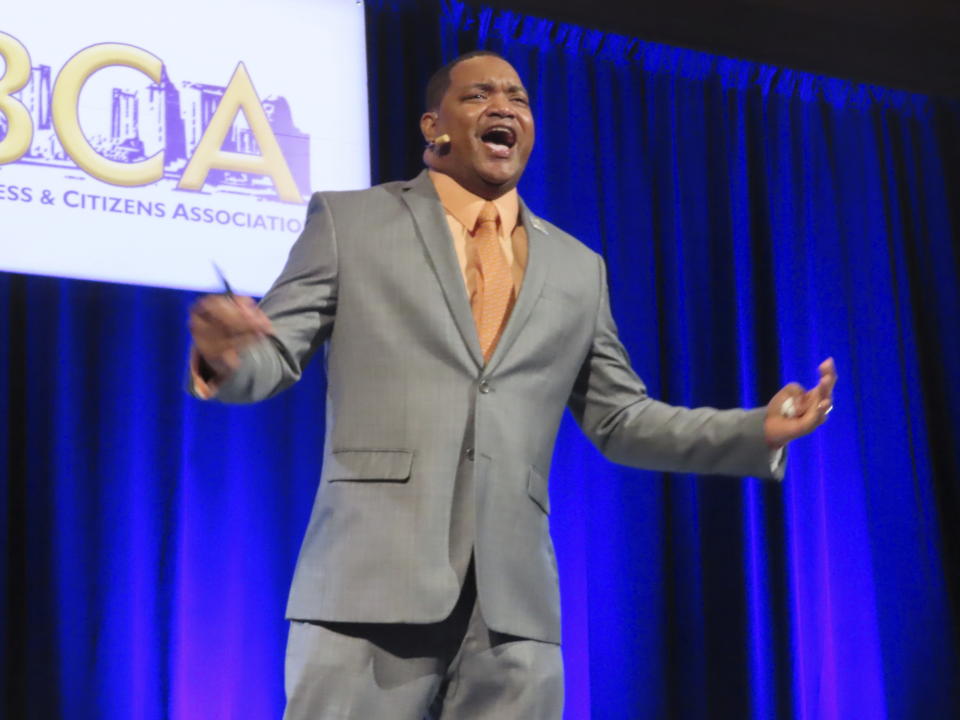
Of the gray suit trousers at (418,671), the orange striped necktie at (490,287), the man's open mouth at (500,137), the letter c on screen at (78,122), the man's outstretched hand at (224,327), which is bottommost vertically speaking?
the gray suit trousers at (418,671)

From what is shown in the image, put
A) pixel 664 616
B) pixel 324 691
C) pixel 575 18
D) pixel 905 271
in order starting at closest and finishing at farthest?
1. pixel 324 691
2. pixel 664 616
3. pixel 575 18
4. pixel 905 271

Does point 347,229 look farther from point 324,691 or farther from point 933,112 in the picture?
point 933,112

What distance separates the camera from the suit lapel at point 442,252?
169 centimetres

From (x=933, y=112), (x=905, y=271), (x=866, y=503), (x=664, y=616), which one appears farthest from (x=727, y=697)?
(x=933, y=112)

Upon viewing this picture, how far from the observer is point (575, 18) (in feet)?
13.5

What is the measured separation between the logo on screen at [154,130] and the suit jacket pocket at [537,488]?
5.92ft

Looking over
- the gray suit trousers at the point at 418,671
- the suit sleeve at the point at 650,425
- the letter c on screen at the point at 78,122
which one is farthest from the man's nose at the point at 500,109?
the letter c on screen at the point at 78,122

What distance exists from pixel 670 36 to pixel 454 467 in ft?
9.93

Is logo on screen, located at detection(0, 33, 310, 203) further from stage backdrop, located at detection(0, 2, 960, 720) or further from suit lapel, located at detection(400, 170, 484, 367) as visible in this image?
suit lapel, located at detection(400, 170, 484, 367)

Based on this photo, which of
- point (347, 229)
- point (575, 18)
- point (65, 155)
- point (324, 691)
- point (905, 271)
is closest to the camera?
point (324, 691)

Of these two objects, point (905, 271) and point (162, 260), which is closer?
point (162, 260)

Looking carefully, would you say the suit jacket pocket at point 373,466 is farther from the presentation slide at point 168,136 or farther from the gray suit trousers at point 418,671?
the presentation slide at point 168,136

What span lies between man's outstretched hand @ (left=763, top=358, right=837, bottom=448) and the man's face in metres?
0.55

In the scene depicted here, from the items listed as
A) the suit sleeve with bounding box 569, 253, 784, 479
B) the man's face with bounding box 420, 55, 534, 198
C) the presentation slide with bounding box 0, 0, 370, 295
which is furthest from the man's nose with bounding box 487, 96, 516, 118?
the presentation slide with bounding box 0, 0, 370, 295
